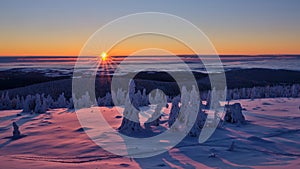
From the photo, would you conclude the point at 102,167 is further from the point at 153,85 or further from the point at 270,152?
the point at 153,85

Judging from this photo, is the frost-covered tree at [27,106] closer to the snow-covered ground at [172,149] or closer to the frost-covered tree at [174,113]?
the snow-covered ground at [172,149]

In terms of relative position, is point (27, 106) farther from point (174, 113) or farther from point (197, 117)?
point (197, 117)

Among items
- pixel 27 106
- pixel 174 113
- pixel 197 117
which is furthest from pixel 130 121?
pixel 27 106

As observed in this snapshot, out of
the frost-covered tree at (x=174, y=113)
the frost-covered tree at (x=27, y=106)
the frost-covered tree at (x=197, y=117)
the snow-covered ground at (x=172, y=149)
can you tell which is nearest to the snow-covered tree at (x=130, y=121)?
the snow-covered ground at (x=172, y=149)

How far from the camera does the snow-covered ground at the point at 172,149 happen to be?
7156 mm

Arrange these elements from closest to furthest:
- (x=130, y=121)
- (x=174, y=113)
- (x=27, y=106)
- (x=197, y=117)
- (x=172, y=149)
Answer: (x=172, y=149) < (x=130, y=121) < (x=197, y=117) < (x=174, y=113) < (x=27, y=106)

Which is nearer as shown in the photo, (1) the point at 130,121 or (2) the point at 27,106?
(1) the point at 130,121

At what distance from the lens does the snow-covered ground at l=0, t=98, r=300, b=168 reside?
23.5 ft

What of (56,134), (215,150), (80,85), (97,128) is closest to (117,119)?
(97,128)

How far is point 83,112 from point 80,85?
21251 mm

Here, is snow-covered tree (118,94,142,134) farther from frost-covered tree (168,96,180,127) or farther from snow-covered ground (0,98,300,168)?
frost-covered tree (168,96,180,127)

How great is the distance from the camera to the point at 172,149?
8352mm

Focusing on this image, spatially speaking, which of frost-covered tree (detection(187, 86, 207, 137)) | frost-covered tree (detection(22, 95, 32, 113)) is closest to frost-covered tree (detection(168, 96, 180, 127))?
frost-covered tree (detection(187, 86, 207, 137))

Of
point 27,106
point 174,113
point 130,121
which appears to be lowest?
point 130,121
